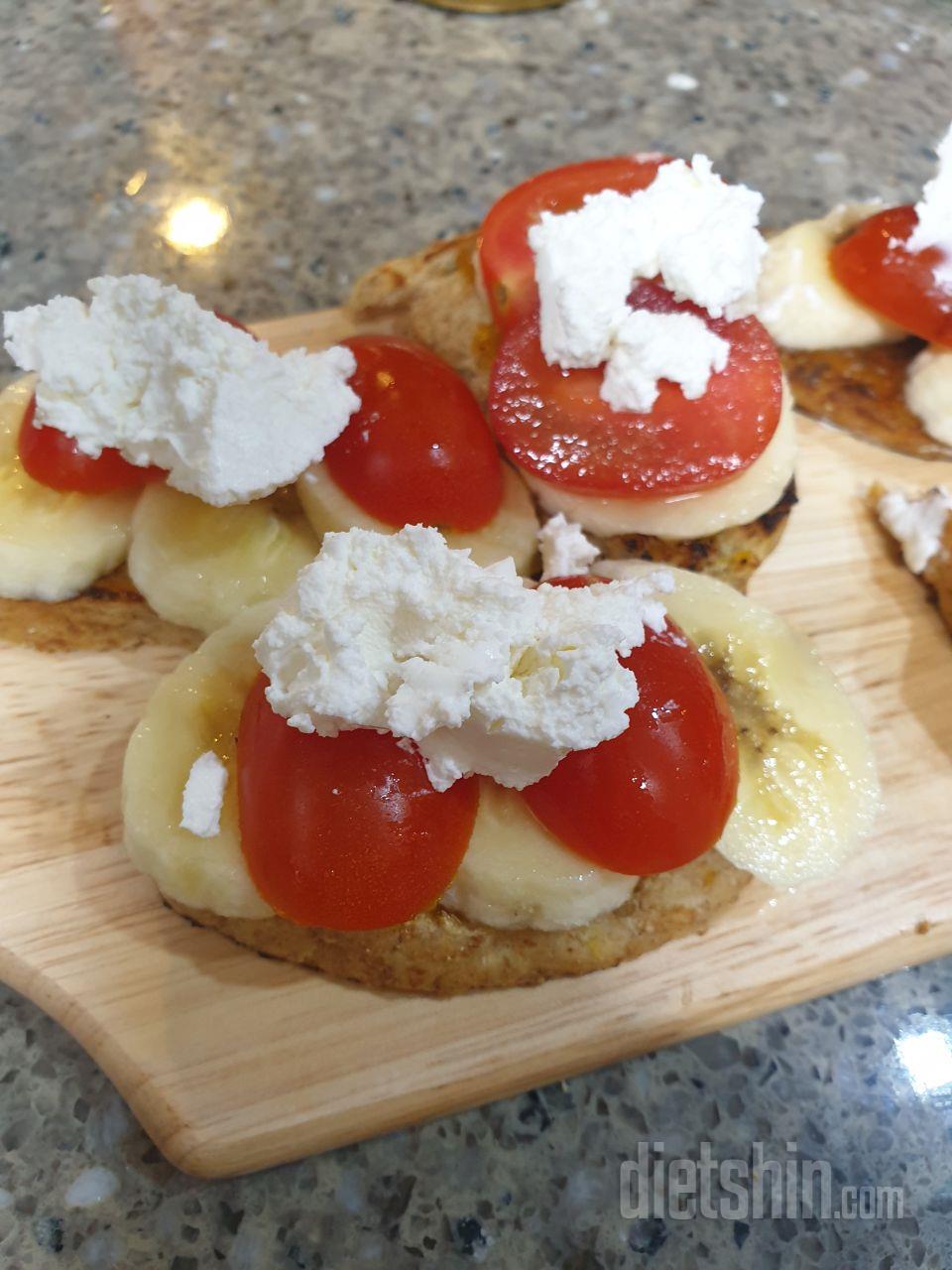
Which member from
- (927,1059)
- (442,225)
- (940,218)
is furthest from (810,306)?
(927,1059)

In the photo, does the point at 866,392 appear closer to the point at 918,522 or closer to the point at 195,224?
the point at 918,522

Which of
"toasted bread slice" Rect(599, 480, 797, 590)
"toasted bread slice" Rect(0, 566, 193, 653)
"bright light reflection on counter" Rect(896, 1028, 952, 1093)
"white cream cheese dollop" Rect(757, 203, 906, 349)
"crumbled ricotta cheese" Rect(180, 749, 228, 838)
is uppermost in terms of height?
"white cream cheese dollop" Rect(757, 203, 906, 349)

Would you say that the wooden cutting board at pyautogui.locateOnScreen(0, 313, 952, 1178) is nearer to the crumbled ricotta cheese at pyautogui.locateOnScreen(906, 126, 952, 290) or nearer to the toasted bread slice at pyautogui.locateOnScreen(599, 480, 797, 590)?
the toasted bread slice at pyautogui.locateOnScreen(599, 480, 797, 590)

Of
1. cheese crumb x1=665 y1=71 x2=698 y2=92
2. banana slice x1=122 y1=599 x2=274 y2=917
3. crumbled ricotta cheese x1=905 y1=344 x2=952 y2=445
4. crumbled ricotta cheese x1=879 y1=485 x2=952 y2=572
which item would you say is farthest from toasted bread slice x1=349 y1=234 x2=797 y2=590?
cheese crumb x1=665 y1=71 x2=698 y2=92

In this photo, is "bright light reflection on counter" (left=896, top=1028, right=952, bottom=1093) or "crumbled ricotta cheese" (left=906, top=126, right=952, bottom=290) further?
"crumbled ricotta cheese" (left=906, top=126, right=952, bottom=290)

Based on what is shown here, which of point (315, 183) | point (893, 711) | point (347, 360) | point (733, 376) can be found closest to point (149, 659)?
point (347, 360)

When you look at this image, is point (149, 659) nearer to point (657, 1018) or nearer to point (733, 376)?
point (657, 1018)
